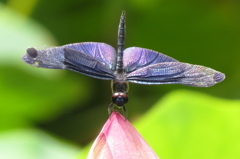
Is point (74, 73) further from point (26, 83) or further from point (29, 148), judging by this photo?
point (29, 148)

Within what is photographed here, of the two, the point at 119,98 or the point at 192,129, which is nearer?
the point at 119,98

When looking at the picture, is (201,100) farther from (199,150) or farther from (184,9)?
(184,9)

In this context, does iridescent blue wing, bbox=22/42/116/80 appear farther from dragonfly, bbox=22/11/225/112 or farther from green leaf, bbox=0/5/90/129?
green leaf, bbox=0/5/90/129

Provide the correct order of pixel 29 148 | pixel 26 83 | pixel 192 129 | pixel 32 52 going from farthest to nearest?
pixel 26 83 → pixel 29 148 → pixel 192 129 → pixel 32 52

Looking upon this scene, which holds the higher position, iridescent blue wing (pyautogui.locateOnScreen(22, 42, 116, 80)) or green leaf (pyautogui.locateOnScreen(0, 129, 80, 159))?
iridescent blue wing (pyautogui.locateOnScreen(22, 42, 116, 80))

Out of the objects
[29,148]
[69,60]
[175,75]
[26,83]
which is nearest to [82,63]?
[69,60]

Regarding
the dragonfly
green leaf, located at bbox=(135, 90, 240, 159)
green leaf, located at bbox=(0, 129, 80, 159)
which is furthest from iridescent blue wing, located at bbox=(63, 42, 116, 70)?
green leaf, located at bbox=(0, 129, 80, 159)

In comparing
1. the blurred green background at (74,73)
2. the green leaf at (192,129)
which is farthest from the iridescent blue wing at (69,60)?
the blurred green background at (74,73)
